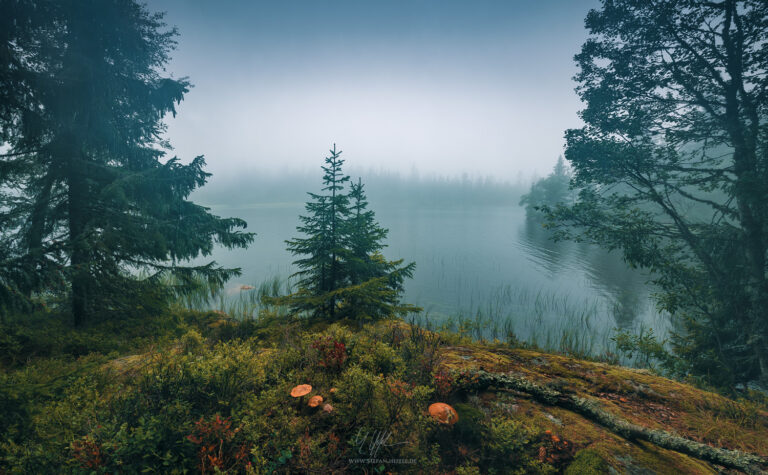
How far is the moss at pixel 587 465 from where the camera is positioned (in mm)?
2541

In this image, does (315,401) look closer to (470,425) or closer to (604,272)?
(470,425)

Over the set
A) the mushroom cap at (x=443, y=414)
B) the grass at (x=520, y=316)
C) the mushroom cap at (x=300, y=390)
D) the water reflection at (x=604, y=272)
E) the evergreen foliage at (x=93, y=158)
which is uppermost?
the evergreen foliage at (x=93, y=158)

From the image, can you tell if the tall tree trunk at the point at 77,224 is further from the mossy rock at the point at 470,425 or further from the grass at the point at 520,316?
the mossy rock at the point at 470,425

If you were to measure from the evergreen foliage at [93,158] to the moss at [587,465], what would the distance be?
9084mm

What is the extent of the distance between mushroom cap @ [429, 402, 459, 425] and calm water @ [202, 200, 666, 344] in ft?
37.0

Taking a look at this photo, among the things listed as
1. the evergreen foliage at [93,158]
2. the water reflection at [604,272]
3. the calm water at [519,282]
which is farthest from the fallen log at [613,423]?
the calm water at [519,282]

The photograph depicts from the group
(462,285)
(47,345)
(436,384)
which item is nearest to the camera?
(436,384)

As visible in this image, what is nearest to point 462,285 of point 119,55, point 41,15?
point 119,55

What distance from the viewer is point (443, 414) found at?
2.89 m

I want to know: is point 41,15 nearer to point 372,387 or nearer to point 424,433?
point 372,387

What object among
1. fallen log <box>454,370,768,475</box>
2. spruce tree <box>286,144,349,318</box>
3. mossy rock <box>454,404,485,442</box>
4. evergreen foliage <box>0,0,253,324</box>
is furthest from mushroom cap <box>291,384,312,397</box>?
evergreen foliage <box>0,0,253,324</box>

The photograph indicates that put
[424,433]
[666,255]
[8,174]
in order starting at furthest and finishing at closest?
[666,255] < [8,174] < [424,433]

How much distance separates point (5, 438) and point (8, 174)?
314 inches

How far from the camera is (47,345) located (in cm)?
597
